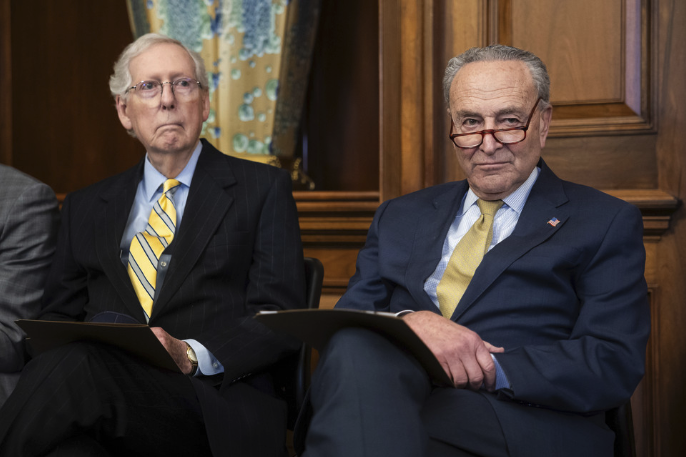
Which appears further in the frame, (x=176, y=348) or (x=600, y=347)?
(x=176, y=348)

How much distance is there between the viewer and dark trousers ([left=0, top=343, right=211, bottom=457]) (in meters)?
1.39

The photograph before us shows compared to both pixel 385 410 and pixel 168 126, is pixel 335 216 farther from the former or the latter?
pixel 385 410

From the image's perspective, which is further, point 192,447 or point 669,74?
point 669,74

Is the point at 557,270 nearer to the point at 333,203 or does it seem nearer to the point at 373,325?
the point at 373,325

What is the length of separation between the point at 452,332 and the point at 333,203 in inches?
48.8

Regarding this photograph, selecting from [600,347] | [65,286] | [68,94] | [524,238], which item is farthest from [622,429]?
[68,94]

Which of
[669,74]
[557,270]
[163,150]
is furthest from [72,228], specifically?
[669,74]

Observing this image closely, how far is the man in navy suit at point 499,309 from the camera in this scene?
1.28 metres

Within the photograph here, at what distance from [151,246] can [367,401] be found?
2.89 feet

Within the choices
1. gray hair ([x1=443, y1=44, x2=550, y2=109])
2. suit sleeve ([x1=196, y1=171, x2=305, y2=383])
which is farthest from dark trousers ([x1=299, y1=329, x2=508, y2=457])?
gray hair ([x1=443, y1=44, x2=550, y2=109])

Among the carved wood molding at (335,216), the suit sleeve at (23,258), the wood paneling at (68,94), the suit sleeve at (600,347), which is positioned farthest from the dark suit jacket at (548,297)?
the wood paneling at (68,94)

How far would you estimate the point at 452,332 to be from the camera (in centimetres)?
144

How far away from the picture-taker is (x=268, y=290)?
1.82m

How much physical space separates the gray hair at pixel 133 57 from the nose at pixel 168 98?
88 mm
